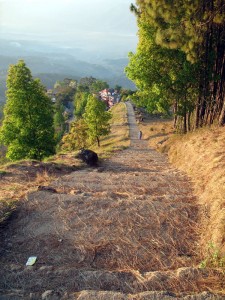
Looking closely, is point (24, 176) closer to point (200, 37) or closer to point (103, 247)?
point (103, 247)

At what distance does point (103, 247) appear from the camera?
6211mm

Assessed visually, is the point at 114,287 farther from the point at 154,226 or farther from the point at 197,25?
the point at 197,25

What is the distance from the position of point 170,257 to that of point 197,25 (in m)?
13.0

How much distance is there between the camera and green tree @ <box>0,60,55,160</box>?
23594 millimetres

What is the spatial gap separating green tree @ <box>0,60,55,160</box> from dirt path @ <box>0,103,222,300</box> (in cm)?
1590

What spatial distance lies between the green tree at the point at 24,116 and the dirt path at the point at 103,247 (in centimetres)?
1590

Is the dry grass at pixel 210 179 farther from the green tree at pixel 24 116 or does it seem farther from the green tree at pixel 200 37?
the green tree at pixel 24 116

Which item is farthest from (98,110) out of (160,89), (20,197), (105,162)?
(20,197)

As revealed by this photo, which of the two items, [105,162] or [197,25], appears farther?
[105,162]

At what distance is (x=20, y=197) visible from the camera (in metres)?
8.74

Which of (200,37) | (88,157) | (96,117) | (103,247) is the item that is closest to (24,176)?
(88,157)

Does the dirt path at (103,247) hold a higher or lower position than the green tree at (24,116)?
lower

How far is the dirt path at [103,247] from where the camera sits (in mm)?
4852

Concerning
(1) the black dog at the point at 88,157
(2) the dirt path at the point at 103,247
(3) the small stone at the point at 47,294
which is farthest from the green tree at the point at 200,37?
(3) the small stone at the point at 47,294
